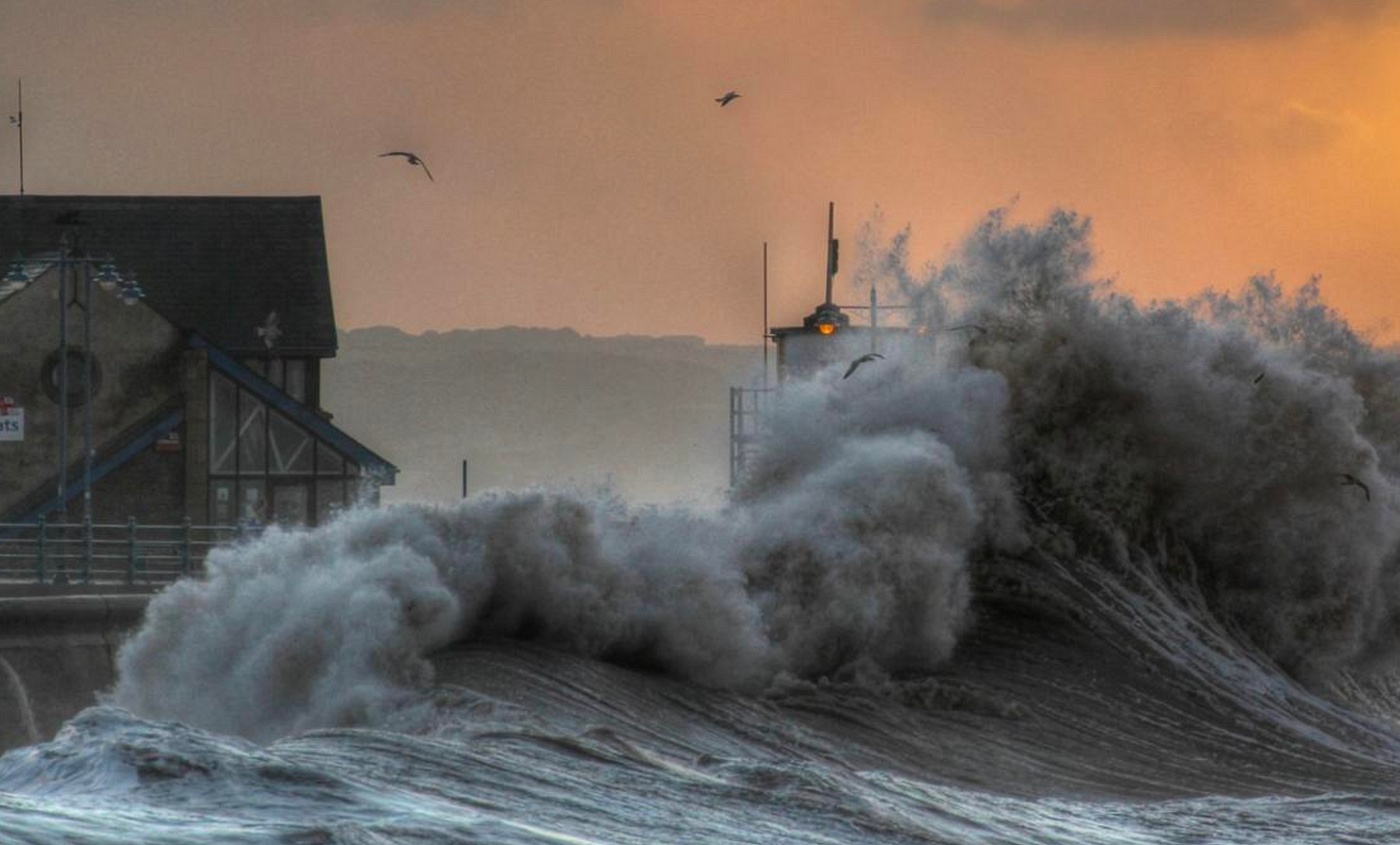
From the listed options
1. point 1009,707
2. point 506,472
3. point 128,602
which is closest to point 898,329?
point 128,602

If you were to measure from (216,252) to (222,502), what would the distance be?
5.85m

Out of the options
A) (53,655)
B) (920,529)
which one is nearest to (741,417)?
(53,655)

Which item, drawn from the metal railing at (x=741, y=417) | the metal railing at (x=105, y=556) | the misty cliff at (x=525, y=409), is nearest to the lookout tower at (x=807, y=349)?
the metal railing at (x=741, y=417)

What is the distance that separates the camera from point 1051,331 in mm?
24375

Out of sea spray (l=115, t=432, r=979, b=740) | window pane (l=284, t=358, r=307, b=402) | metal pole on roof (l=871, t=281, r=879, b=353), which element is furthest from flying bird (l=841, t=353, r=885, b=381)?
window pane (l=284, t=358, r=307, b=402)

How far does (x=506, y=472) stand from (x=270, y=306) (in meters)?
113

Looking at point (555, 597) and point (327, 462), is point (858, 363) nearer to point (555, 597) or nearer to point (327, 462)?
point (555, 597)

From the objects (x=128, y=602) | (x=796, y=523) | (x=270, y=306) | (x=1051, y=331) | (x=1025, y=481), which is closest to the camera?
(x=796, y=523)

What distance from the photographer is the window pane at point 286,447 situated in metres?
41.0

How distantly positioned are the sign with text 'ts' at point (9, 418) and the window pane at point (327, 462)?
389cm

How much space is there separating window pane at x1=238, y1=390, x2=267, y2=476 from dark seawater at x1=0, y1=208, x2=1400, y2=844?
606 inches

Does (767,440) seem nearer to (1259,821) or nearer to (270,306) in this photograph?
(1259,821)

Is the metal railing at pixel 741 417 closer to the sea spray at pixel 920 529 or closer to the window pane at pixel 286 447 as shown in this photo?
the sea spray at pixel 920 529

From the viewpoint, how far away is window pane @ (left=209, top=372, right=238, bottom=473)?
4053 centimetres
